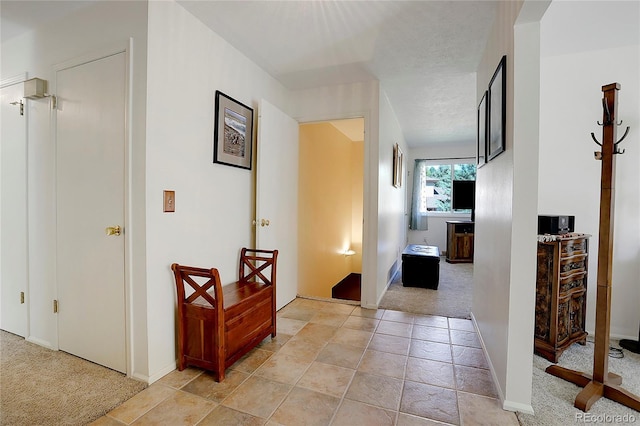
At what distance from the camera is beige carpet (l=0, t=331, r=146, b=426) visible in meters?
1.49

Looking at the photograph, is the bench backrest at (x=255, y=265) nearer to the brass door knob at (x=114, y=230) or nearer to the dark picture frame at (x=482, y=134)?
the brass door knob at (x=114, y=230)

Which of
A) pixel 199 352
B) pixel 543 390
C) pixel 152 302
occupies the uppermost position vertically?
pixel 152 302

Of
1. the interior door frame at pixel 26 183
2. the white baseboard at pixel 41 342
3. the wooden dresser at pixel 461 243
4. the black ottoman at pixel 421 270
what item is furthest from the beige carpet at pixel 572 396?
the wooden dresser at pixel 461 243

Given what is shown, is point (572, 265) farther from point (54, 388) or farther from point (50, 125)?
point (50, 125)

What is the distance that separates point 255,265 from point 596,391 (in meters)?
2.48

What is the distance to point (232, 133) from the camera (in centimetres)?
244

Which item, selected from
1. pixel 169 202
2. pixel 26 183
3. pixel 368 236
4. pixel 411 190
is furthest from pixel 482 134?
pixel 411 190

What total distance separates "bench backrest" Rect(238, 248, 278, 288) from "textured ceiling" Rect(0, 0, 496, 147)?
1.73 meters

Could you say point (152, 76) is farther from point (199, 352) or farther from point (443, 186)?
point (443, 186)

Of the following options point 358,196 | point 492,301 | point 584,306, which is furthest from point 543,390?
point 358,196

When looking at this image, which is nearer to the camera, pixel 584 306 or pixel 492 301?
pixel 492 301

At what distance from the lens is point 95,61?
188cm

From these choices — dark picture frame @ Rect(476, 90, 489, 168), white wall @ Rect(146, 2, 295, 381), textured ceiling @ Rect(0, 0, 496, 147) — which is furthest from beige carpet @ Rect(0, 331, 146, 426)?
dark picture frame @ Rect(476, 90, 489, 168)

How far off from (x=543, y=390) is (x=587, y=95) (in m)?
2.33
